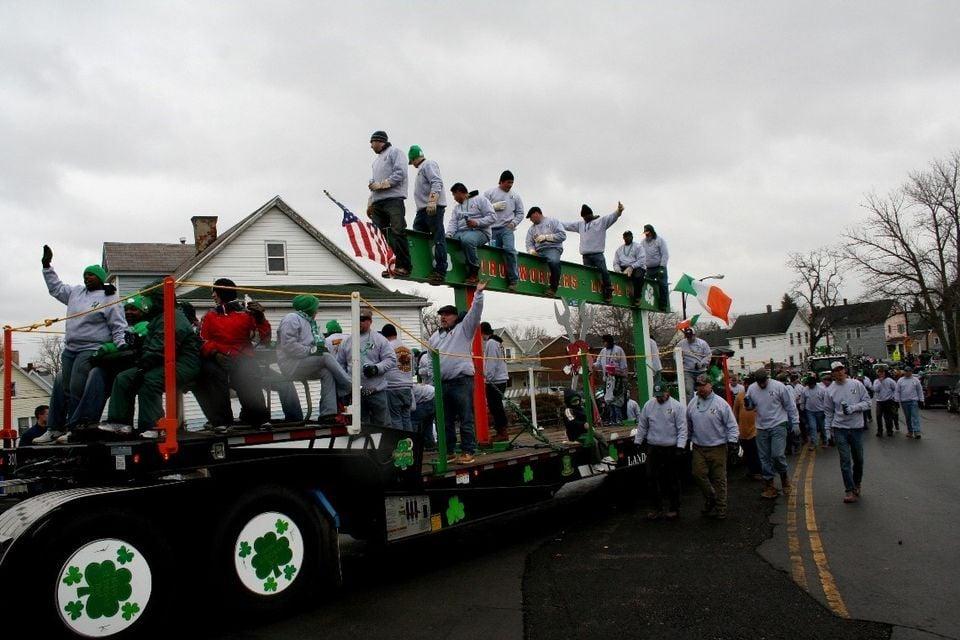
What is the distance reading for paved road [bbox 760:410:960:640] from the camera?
18.7 feet

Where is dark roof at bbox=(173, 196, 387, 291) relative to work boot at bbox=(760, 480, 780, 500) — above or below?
above

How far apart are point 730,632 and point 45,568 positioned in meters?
4.42

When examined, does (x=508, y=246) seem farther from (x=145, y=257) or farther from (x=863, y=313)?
(x=863, y=313)

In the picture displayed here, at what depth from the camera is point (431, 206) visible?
893 cm

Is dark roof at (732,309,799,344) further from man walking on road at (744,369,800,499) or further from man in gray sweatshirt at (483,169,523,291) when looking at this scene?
man in gray sweatshirt at (483,169,523,291)

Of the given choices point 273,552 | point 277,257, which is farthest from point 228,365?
point 277,257

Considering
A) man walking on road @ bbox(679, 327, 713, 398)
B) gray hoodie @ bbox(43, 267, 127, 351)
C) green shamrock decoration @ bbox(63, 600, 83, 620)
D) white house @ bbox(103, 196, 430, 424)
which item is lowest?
green shamrock decoration @ bbox(63, 600, 83, 620)

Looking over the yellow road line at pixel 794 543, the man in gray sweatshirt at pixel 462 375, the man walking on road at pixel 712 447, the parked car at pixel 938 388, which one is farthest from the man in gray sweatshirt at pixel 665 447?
the parked car at pixel 938 388

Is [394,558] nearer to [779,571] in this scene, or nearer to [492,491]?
[492,491]

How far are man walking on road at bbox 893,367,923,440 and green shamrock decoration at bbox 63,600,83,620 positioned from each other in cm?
1998

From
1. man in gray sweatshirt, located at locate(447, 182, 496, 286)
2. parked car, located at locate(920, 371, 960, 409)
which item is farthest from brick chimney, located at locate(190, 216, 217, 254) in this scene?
parked car, located at locate(920, 371, 960, 409)

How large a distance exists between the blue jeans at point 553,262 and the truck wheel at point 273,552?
6.36 metres

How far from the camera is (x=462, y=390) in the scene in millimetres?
8578

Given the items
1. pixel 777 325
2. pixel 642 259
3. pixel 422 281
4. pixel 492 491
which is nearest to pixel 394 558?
pixel 492 491
